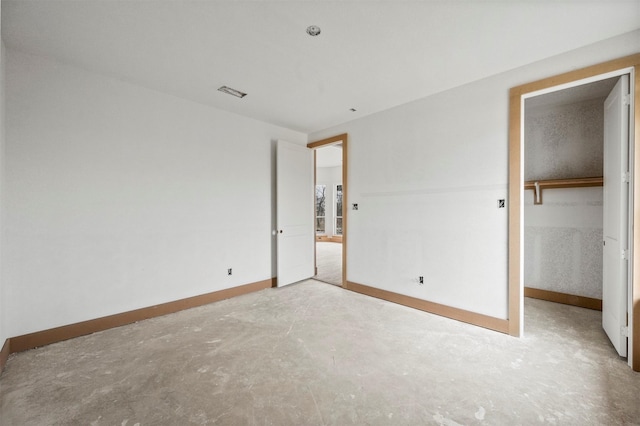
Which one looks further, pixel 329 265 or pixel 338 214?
pixel 338 214

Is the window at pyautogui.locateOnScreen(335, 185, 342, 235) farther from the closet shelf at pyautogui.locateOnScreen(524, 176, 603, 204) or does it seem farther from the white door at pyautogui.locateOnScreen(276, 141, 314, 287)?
the closet shelf at pyautogui.locateOnScreen(524, 176, 603, 204)

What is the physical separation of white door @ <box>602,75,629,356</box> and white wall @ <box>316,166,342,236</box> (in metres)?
7.82

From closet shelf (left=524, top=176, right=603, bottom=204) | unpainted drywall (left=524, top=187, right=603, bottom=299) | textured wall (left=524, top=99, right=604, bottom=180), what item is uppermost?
textured wall (left=524, top=99, right=604, bottom=180)

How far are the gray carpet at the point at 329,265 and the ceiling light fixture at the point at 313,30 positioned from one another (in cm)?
357

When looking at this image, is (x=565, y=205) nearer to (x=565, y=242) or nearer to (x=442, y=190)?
(x=565, y=242)

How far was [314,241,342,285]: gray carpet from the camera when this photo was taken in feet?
15.6

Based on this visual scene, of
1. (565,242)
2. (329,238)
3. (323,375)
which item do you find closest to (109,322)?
(323,375)

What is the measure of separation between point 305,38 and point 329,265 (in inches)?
182

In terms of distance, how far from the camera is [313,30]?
204cm

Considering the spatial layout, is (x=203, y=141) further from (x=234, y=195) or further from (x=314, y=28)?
(x=314, y=28)

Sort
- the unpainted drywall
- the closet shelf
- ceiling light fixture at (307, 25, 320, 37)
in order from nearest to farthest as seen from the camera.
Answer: ceiling light fixture at (307, 25, 320, 37) → the closet shelf → the unpainted drywall

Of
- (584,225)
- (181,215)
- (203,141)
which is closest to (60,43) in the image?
(203,141)

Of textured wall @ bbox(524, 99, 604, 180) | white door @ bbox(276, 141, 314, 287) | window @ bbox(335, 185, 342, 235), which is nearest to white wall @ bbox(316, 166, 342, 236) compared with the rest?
window @ bbox(335, 185, 342, 235)

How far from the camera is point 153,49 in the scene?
2283mm
